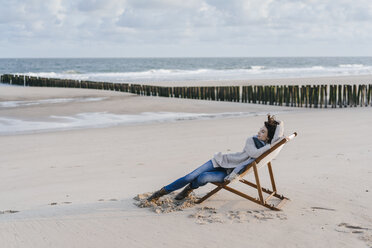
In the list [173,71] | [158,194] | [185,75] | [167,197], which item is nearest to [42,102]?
[167,197]

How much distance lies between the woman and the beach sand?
253 millimetres

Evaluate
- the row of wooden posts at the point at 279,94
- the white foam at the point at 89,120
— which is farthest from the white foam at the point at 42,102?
the row of wooden posts at the point at 279,94

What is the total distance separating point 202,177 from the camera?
15.8 ft

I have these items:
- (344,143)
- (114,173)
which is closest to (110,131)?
(114,173)

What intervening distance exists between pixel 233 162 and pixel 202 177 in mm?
369

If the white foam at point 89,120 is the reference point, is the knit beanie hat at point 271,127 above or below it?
above

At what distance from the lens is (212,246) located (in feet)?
12.7

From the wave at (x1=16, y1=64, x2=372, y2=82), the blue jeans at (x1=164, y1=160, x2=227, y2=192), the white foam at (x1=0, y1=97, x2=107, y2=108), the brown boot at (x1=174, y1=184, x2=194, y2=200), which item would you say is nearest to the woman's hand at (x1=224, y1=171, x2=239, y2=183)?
the blue jeans at (x1=164, y1=160, x2=227, y2=192)

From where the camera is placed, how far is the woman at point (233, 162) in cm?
465

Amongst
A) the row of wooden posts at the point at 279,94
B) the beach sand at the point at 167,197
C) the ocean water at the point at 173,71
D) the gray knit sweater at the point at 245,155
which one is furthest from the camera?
the ocean water at the point at 173,71

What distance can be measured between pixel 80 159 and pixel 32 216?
3.18 metres

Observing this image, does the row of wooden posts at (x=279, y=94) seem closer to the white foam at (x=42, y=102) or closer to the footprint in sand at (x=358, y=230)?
the white foam at (x=42, y=102)

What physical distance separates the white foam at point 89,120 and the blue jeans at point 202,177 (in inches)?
317

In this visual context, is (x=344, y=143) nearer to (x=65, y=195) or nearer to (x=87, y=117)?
(x=65, y=195)
